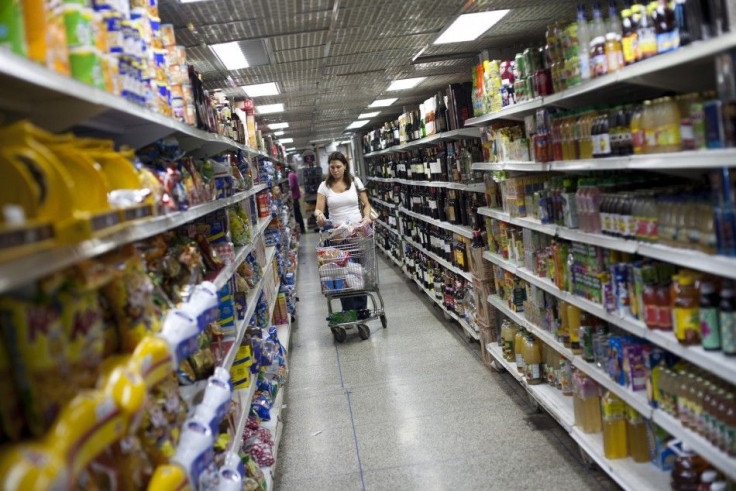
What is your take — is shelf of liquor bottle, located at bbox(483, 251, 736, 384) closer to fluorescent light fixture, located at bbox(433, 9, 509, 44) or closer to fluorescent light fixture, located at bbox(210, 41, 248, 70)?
fluorescent light fixture, located at bbox(433, 9, 509, 44)

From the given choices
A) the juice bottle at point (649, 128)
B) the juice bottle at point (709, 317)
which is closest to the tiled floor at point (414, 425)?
the juice bottle at point (709, 317)

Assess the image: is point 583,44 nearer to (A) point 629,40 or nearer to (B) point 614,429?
(A) point 629,40

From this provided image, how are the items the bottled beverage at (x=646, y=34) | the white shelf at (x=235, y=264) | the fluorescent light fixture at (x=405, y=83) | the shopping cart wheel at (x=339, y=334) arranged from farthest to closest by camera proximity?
the fluorescent light fixture at (x=405, y=83), the shopping cart wheel at (x=339, y=334), the white shelf at (x=235, y=264), the bottled beverage at (x=646, y=34)

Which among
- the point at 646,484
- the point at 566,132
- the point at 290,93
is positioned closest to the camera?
the point at 646,484

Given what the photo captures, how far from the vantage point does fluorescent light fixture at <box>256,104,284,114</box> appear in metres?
9.24

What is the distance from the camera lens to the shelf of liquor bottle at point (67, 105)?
52.6 inches

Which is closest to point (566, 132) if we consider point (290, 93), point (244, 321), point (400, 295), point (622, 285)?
point (622, 285)

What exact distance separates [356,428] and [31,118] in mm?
3508

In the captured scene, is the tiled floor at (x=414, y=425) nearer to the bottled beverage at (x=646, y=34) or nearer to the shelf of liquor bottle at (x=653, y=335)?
the shelf of liquor bottle at (x=653, y=335)

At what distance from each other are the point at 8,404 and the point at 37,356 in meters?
0.10

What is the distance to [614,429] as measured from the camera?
11.4 ft

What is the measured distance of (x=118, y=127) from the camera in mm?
2664

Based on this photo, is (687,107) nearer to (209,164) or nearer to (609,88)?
(609,88)

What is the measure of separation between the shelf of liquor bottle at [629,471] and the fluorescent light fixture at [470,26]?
279 centimetres
